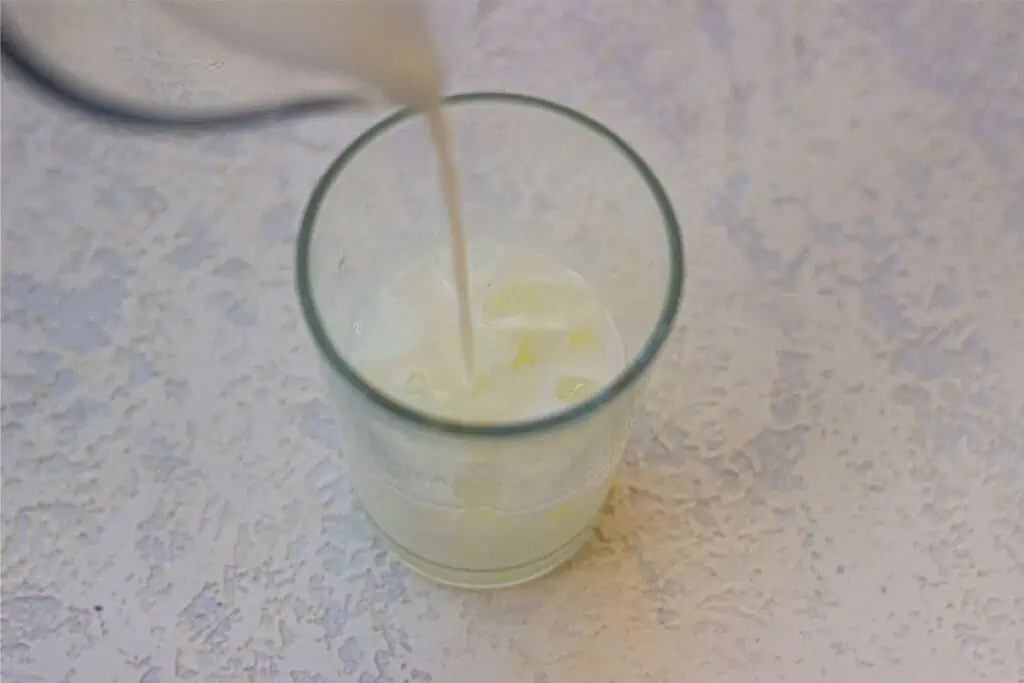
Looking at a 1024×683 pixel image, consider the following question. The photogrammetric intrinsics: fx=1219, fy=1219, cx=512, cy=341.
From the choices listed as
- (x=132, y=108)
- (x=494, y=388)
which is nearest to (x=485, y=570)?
(x=494, y=388)

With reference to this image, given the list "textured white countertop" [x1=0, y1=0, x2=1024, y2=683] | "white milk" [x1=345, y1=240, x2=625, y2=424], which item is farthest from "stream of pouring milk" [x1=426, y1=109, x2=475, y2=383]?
"textured white countertop" [x1=0, y1=0, x2=1024, y2=683]

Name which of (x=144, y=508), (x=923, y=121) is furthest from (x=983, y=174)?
(x=144, y=508)

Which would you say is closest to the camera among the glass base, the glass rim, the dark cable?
the glass rim

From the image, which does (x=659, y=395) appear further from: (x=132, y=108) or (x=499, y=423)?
(x=132, y=108)

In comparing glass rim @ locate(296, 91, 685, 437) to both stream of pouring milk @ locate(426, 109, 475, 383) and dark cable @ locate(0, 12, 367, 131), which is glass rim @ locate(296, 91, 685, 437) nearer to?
stream of pouring milk @ locate(426, 109, 475, 383)

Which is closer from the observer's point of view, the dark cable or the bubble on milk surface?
the bubble on milk surface

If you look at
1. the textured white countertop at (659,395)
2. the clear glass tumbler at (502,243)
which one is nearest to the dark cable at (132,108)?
the textured white countertop at (659,395)

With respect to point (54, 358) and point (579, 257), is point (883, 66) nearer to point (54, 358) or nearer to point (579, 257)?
point (579, 257)
